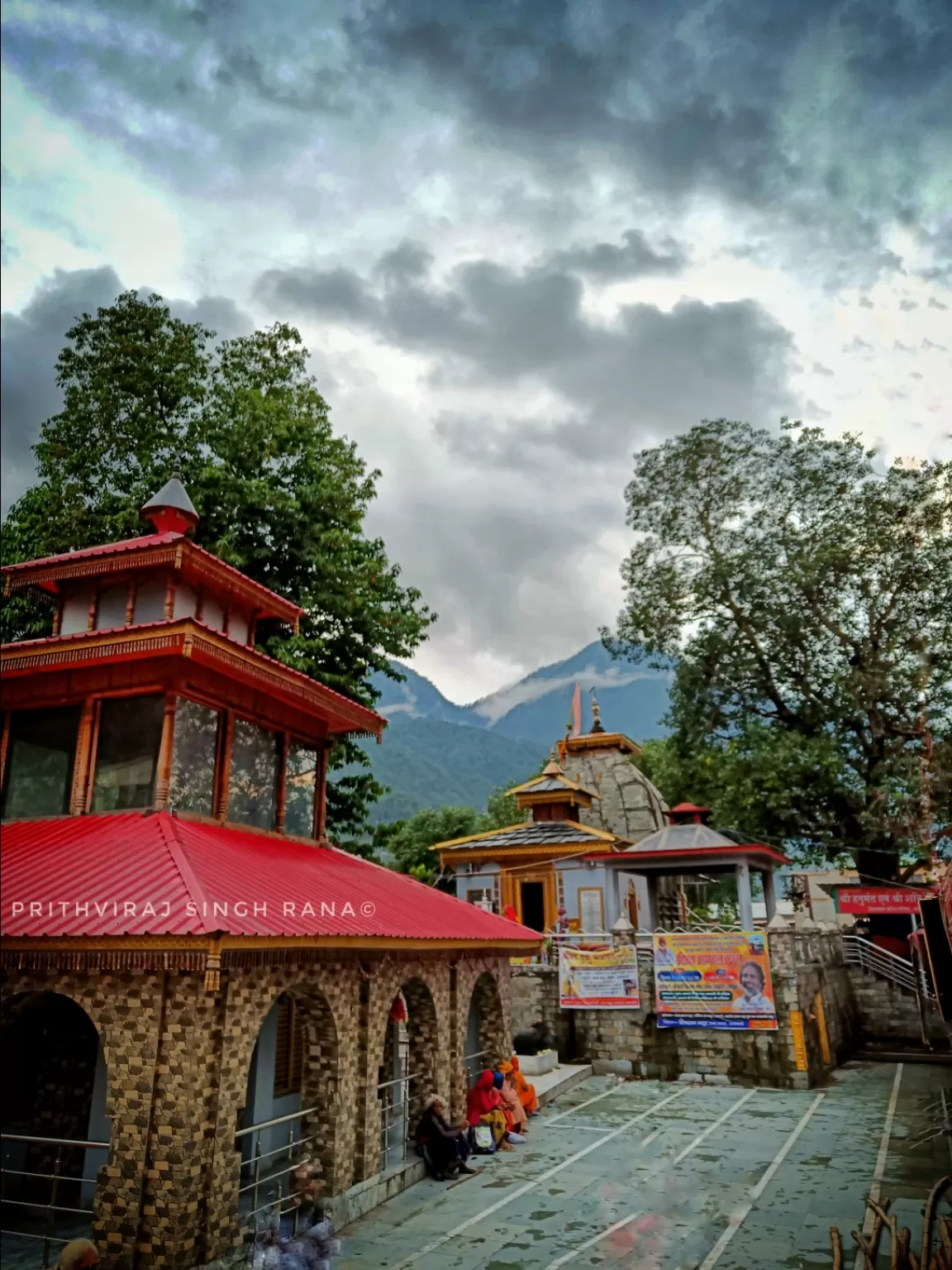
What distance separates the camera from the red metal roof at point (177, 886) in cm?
807

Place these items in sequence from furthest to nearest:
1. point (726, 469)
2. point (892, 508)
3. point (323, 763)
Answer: point (726, 469) → point (892, 508) → point (323, 763)

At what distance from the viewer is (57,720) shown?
1159 cm

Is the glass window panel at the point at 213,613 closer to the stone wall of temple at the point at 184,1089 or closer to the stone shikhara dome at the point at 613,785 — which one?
the stone wall of temple at the point at 184,1089

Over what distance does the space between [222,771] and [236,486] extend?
9.79 meters

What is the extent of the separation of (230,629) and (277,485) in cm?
837

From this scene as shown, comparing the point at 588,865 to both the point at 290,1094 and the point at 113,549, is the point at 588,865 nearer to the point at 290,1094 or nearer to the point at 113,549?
the point at 290,1094

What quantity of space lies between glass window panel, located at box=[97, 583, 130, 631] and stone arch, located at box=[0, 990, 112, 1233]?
4.91 m

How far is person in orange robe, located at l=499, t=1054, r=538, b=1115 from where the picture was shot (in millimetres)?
15672

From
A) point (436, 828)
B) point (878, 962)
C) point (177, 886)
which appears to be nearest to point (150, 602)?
point (177, 886)

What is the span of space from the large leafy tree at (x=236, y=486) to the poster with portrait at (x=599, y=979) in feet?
20.6

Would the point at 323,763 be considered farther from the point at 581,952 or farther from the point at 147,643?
the point at 581,952

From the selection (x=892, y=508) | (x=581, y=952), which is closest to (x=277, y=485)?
(x=581, y=952)

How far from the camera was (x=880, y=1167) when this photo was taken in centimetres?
1270

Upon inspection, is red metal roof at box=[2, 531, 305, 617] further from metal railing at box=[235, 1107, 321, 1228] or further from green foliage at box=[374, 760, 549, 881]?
green foliage at box=[374, 760, 549, 881]
